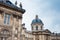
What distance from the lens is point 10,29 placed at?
24.1 m

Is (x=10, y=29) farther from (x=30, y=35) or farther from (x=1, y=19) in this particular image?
(x=30, y=35)

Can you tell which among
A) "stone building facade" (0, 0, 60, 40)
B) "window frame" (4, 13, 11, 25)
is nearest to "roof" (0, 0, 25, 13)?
"stone building facade" (0, 0, 60, 40)

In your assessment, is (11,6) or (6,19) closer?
(6,19)

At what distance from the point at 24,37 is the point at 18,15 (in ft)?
15.7

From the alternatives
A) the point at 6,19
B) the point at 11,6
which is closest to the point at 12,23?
the point at 6,19

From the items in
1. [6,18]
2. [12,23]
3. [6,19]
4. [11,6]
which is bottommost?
[12,23]

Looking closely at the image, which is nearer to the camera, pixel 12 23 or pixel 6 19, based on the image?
pixel 6 19

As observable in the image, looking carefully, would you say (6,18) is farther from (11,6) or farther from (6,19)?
(11,6)

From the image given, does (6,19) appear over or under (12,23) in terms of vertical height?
over

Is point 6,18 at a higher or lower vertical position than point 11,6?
lower

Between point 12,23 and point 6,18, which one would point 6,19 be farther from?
point 12,23

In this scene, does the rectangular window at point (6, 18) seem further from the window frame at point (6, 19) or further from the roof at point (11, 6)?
the roof at point (11, 6)

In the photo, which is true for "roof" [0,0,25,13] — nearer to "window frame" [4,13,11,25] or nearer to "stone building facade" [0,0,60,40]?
"stone building facade" [0,0,60,40]

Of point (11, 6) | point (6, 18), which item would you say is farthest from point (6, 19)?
point (11, 6)
